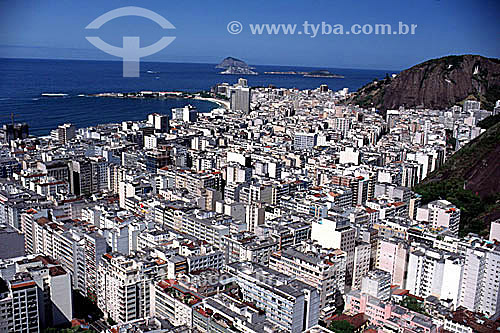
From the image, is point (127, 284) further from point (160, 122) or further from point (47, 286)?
point (160, 122)

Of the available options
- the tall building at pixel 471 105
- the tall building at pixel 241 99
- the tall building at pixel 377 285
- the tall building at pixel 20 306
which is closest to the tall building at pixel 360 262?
the tall building at pixel 377 285

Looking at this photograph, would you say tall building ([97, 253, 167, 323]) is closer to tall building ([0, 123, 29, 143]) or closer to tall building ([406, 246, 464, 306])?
tall building ([406, 246, 464, 306])

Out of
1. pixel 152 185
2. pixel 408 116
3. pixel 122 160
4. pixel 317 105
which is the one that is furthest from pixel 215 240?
pixel 317 105

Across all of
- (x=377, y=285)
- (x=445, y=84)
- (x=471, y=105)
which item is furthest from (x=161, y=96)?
(x=377, y=285)

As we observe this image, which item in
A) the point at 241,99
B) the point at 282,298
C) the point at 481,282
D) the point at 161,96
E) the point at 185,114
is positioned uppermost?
the point at 241,99

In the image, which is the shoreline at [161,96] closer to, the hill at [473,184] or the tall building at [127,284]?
the hill at [473,184]

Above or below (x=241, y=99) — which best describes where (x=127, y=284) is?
below

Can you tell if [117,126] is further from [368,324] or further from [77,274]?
[368,324]
